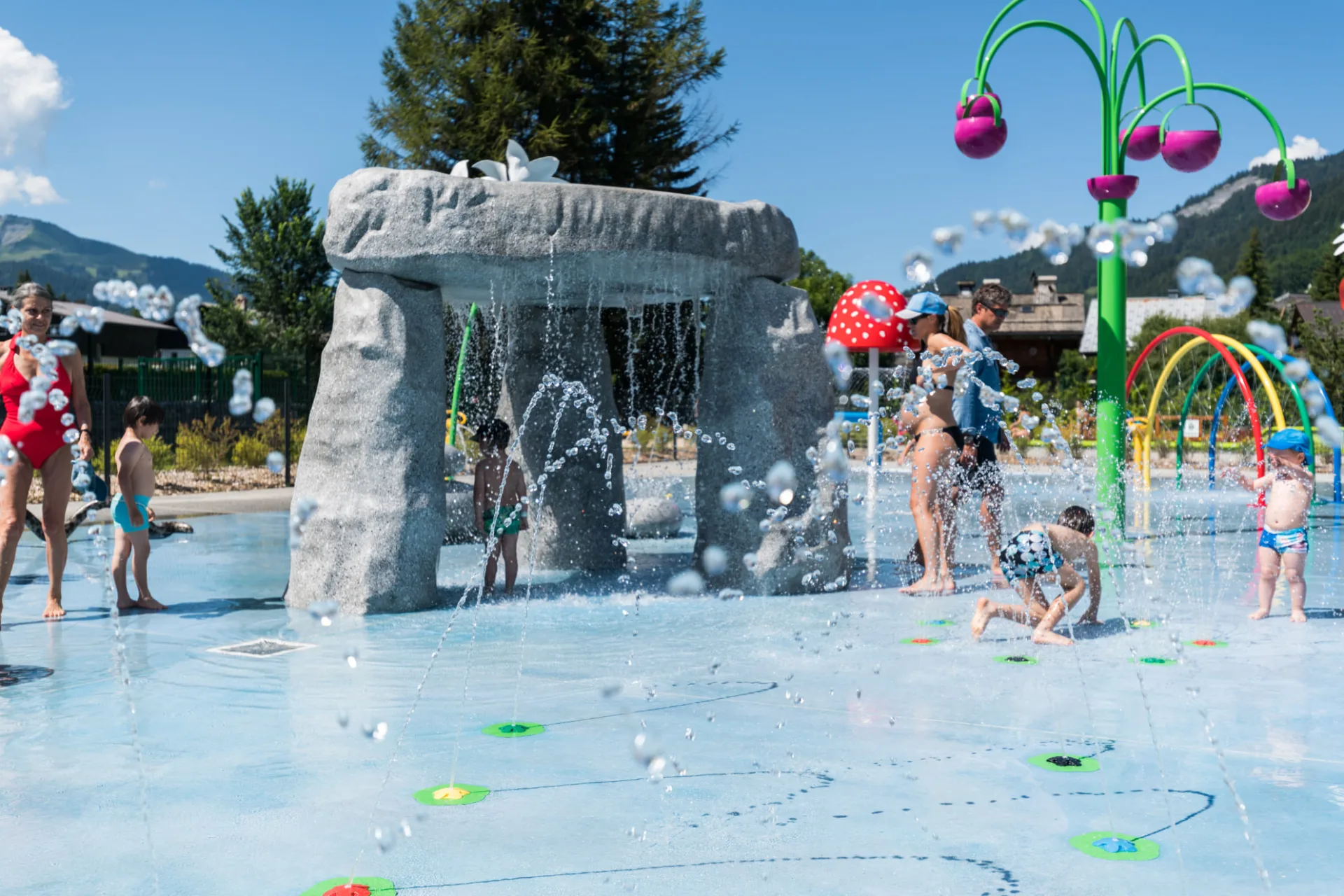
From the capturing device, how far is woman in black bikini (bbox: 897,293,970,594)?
6020 mm

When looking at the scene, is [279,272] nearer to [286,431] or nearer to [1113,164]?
[286,431]

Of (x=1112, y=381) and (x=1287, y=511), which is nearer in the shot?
(x=1287, y=511)

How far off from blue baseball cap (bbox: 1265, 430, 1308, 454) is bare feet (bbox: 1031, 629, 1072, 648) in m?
1.47

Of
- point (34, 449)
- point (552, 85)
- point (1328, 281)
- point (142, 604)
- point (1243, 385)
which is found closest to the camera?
point (34, 449)

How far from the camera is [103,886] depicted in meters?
2.51

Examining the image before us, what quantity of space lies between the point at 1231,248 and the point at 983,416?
15683 centimetres

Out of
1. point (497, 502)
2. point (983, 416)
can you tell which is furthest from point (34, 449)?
point (983, 416)

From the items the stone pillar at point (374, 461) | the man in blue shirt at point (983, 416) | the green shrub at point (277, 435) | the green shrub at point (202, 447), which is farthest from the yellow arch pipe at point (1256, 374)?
the green shrub at point (202, 447)

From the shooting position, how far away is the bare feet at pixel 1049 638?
5004mm

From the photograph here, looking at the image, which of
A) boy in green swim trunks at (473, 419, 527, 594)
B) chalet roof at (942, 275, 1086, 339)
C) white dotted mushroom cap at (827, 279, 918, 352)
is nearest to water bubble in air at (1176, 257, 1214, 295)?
boy in green swim trunks at (473, 419, 527, 594)

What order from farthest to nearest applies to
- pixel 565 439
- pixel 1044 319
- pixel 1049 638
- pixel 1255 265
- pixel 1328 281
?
pixel 1255 265
pixel 1044 319
pixel 1328 281
pixel 565 439
pixel 1049 638

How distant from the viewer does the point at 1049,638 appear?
501 centimetres

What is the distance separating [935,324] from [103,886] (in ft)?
15.3

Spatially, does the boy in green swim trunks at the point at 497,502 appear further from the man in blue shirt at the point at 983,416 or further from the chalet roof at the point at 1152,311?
the chalet roof at the point at 1152,311
